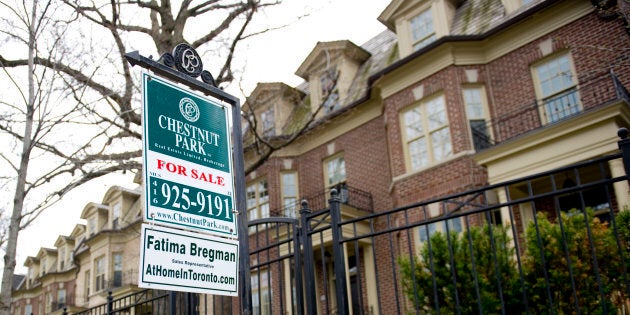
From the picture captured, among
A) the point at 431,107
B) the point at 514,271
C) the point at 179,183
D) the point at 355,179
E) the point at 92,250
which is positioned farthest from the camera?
the point at 92,250

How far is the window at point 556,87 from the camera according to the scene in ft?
44.5

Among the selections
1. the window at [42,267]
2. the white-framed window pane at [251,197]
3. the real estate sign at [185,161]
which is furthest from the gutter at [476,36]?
the window at [42,267]

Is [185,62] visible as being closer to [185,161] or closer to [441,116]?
[185,161]

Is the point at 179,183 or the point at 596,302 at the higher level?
the point at 179,183

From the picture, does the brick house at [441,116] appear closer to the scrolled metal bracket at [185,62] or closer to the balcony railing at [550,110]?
the balcony railing at [550,110]

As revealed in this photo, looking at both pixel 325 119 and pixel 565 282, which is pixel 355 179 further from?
pixel 565 282

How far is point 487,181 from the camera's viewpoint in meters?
14.1

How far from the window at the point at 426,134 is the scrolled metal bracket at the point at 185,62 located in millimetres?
10957

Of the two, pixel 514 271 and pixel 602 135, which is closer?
pixel 514 271

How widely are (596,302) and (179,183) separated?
619 cm

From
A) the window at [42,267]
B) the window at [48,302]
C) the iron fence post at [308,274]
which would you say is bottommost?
the iron fence post at [308,274]

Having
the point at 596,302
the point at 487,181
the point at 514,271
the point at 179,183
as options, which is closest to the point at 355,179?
the point at 487,181

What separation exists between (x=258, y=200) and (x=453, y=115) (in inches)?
325

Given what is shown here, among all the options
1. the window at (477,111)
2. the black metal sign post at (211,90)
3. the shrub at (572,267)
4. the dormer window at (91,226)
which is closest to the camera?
the black metal sign post at (211,90)
